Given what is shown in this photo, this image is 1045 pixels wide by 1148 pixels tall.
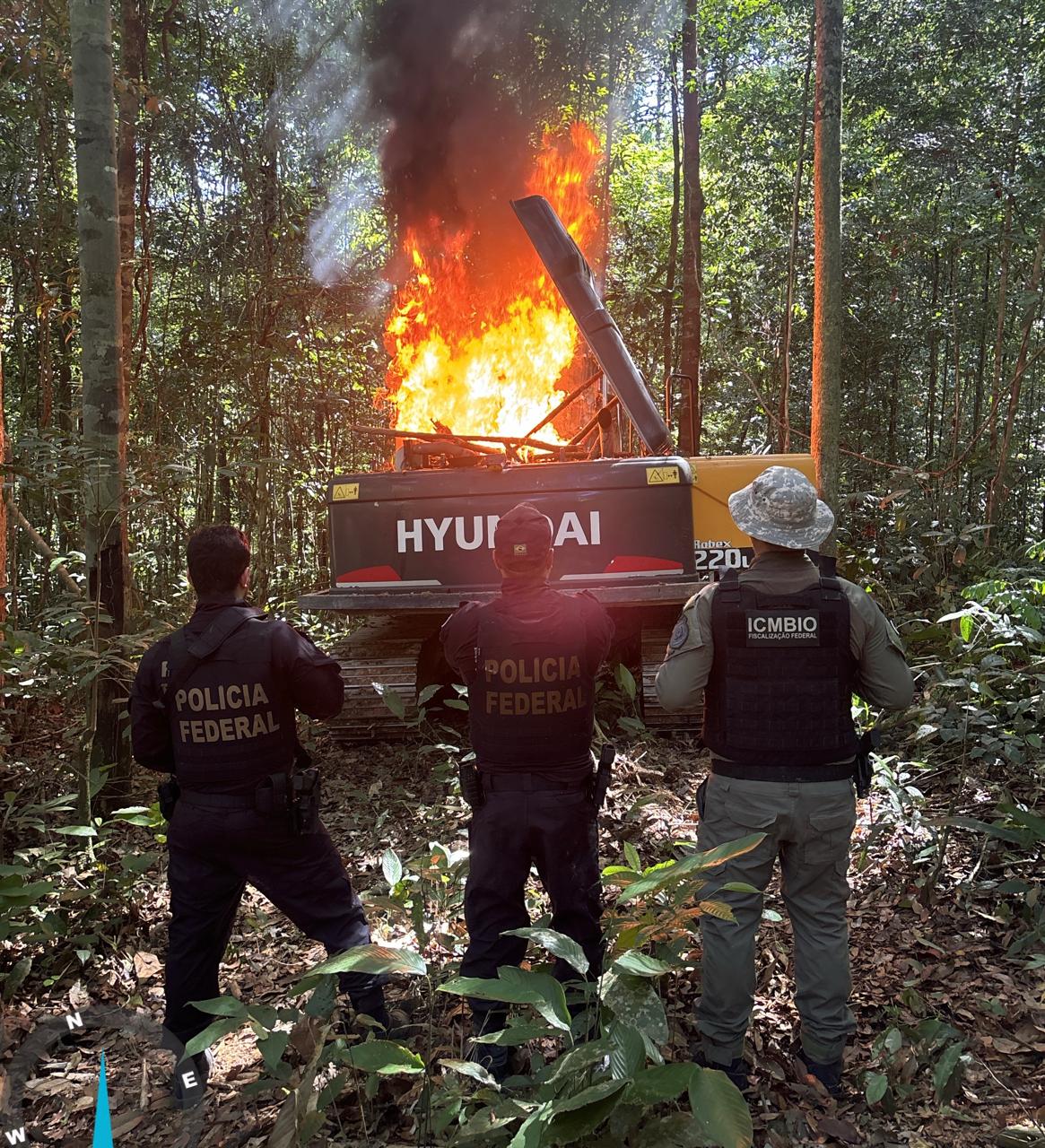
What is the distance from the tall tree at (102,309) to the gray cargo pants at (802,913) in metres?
3.31

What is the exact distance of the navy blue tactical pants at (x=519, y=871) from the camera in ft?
10.1

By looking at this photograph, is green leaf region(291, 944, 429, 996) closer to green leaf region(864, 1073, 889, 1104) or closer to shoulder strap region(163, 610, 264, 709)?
shoulder strap region(163, 610, 264, 709)

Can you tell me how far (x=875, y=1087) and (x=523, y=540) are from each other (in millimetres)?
2000

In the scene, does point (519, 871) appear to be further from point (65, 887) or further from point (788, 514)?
point (65, 887)

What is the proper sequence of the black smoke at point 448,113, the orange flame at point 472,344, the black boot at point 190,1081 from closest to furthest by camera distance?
the black boot at point 190,1081, the orange flame at point 472,344, the black smoke at point 448,113

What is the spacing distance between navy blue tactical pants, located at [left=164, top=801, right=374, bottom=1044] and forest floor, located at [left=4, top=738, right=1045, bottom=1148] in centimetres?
35

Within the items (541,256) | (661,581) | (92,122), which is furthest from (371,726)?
(541,256)

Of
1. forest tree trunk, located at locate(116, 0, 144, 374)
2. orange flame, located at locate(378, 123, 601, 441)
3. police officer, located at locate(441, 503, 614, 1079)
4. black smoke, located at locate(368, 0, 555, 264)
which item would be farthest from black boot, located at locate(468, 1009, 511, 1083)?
black smoke, located at locate(368, 0, 555, 264)

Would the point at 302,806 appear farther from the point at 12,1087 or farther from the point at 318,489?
the point at 318,489

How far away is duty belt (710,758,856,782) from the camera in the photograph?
304 cm

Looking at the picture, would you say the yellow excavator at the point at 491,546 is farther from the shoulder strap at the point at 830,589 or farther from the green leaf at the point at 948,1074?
the green leaf at the point at 948,1074

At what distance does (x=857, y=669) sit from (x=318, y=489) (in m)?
9.61

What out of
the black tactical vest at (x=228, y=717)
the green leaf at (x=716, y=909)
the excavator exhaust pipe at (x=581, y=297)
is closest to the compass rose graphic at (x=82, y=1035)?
the black tactical vest at (x=228, y=717)

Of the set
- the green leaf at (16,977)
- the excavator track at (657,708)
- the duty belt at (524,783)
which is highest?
the duty belt at (524,783)
